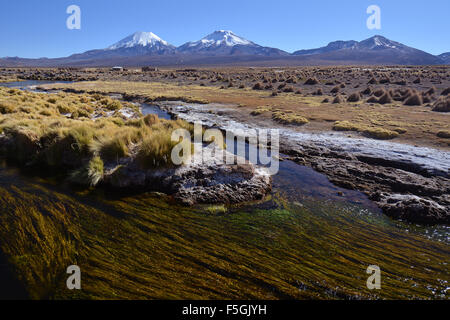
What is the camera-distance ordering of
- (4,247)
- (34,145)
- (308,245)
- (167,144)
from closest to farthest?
(4,247) < (308,245) < (167,144) < (34,145)

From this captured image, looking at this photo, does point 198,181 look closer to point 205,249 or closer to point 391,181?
point 205,249

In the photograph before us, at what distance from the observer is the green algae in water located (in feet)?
11.7

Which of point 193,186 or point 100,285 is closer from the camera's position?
point 100,285

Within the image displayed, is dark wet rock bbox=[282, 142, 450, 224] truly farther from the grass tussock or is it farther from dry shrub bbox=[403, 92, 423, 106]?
dry shrub bbox=[403, 92, 423, 106]

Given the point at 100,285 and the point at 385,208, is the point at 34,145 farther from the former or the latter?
the point at 385,208

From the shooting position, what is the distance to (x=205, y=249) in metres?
4.39

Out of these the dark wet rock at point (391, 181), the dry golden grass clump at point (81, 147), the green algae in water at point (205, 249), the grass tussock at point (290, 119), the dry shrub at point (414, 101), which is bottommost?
the green algae in water at point (205, 249)

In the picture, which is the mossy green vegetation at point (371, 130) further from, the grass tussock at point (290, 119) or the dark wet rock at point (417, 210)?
the dark wet rock at point (417, 210)

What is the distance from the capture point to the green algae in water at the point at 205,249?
358 centimetres

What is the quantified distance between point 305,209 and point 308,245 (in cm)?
147

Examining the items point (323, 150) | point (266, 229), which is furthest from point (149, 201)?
point (323, 150)

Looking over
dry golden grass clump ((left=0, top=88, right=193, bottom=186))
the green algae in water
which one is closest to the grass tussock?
dry golden grass clump ((left=0, top=88, right=193, bottom=186))

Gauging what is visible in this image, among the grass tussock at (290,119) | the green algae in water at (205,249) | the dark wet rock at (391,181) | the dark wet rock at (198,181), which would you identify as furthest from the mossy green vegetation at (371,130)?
the dark wet rock at (198,181)
